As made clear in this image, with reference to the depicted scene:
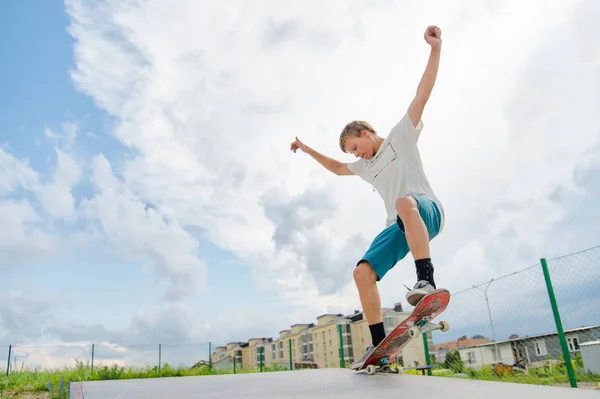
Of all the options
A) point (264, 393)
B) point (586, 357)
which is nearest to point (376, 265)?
point (264, 393)

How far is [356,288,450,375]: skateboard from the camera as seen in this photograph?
254cm

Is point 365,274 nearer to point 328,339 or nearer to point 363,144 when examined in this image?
point 363,144

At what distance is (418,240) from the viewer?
2.66 meters

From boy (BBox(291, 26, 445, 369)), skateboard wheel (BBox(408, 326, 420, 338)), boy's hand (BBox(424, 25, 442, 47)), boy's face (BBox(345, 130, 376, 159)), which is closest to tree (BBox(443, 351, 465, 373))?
boy (BBox(291, 26, 445, 369))

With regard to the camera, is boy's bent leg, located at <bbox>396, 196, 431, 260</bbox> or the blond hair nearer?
boy's bent leg, located at <bbox>396, 196, 431, 260</bbox>

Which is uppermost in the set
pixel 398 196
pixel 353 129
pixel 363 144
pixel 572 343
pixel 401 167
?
pixel 353 129

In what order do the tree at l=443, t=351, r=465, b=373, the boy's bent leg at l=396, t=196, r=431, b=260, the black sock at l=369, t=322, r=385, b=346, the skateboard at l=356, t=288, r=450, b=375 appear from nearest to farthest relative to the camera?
the skateboard at l=356, t=288, r=450, b=375, the boy's bent leg at l=396, t=196, r=431, b=260, the black sock at l=369, t=322, r=385, b=346, the tree at l=443, t=351, r=465, b=373

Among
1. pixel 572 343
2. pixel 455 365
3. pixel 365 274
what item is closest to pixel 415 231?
pixel 365 274

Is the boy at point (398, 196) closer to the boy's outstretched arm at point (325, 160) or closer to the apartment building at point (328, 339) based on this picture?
the boy's outstretched arm at point (325, 160)

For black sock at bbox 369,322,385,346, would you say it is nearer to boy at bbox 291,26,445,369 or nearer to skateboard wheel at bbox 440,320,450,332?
boy at bbox 291,26,445,369

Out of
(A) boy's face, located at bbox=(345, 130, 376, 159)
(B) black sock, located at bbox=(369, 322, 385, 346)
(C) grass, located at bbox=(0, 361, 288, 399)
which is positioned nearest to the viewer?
(B) black sock, located at bbox=(369, 322, 385, 346)

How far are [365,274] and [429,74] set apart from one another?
4.54ft

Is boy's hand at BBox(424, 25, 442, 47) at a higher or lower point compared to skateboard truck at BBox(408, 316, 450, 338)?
higher

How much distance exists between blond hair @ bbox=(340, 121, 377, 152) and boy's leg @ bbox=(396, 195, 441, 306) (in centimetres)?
78
